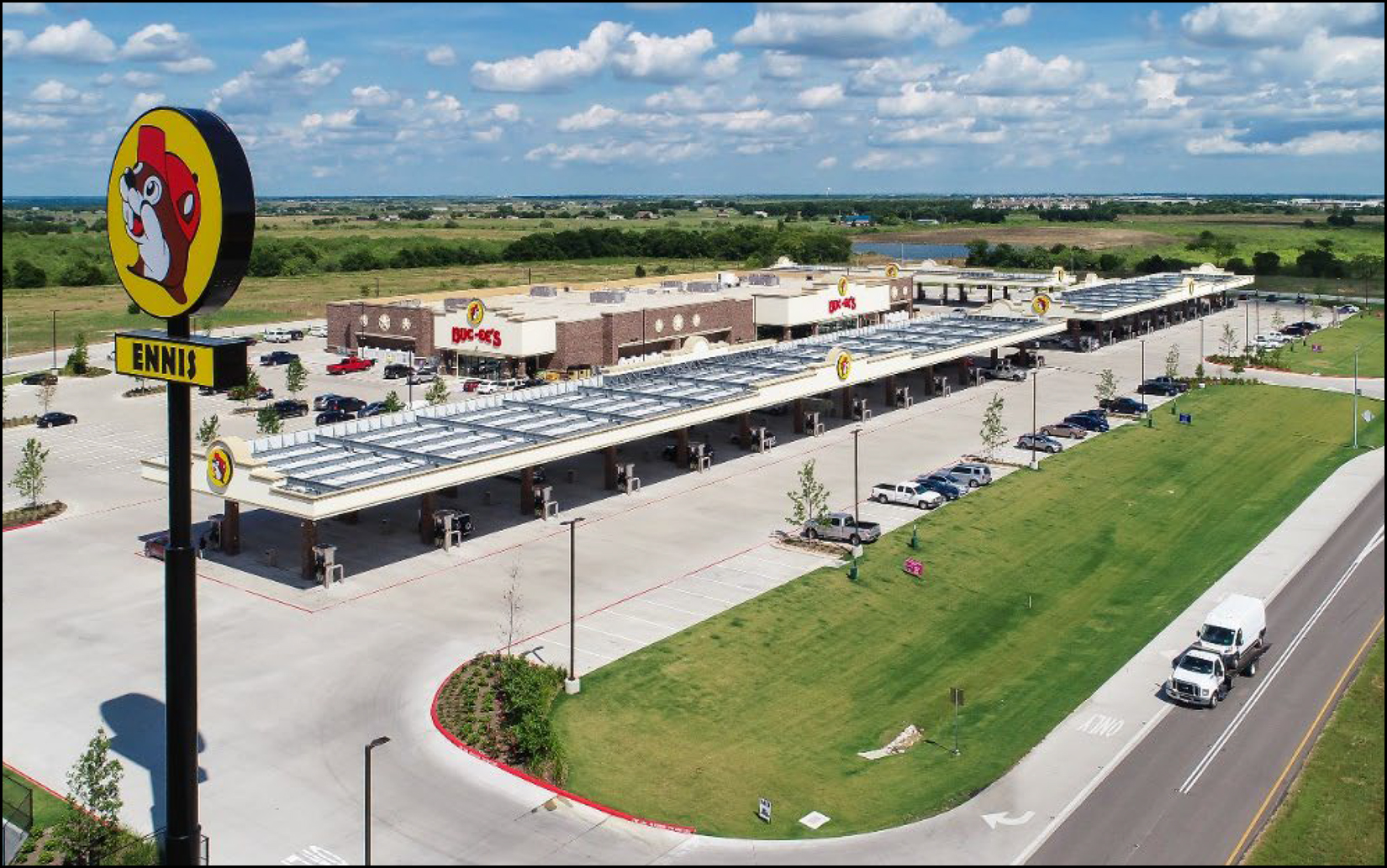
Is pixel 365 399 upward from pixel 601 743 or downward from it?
upward

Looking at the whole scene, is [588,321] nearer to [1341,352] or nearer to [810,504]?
[810,504]

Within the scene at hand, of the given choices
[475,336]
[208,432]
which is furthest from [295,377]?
[208,432]

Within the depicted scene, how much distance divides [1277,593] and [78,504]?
66.9m

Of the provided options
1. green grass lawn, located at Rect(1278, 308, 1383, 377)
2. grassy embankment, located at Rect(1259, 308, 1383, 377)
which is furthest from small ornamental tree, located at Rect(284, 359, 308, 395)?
green grass lawn, located at Rect(1278, 308, 1383, 377)

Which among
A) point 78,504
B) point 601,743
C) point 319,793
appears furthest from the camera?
point 78,504

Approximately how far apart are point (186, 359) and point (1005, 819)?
26.7m

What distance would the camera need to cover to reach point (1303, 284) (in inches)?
7643

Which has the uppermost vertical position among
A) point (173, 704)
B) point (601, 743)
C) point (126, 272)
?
point (126, 272)

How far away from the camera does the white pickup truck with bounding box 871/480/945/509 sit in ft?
236

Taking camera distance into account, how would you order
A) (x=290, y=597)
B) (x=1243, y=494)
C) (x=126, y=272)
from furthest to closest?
(x=1243, y=494) → (x=290, y=597) → (x=126, y=272)

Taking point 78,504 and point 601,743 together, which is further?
point 78,504

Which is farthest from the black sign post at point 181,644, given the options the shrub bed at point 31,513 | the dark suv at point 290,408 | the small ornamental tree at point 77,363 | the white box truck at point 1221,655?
the small ornamental tree at point 77,363

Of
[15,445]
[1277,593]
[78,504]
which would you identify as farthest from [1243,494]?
[15,445]

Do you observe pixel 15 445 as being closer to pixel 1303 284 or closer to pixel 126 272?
pixel 126 272
